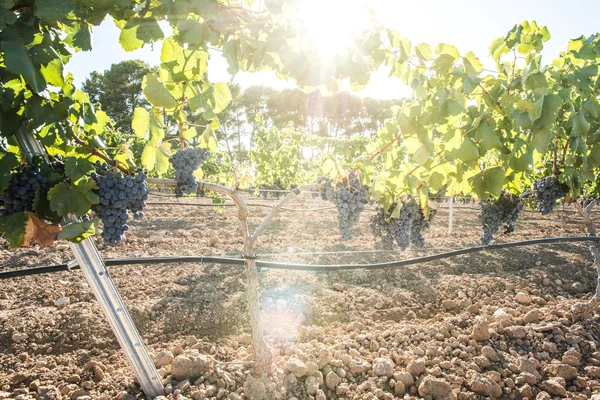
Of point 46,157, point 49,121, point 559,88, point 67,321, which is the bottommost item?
point 67,321

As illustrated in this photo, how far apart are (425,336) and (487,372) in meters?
0.53

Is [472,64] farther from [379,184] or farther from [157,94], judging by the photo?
[157,94]

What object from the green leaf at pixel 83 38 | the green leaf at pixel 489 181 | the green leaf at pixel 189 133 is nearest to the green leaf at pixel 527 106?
the green leaf at pixel 489 181

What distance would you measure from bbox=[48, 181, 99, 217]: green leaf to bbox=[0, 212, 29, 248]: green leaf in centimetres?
16

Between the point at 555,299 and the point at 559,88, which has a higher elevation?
the point at 559,88

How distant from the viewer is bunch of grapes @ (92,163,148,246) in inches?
62.1

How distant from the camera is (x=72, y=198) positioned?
1445 millimetres

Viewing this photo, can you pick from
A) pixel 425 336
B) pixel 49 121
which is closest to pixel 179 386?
pixel 49 121

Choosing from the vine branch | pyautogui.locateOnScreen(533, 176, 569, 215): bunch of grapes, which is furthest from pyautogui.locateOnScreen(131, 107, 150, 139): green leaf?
pyautogui.locateOnScreen(533, 176, 569, 215): bunch of grapes

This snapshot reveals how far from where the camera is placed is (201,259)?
7.89 feet

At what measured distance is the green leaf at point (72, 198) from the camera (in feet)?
4.58

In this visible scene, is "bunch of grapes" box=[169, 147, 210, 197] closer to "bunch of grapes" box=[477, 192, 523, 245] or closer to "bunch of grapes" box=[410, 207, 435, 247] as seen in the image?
"bunch of grapes" box=[410, 207, 435, 247]

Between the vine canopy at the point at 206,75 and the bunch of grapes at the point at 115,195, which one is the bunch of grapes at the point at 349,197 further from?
→ the bunch of grapes at the point at 115,195

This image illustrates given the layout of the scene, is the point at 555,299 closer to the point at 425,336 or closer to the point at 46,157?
the point at 425,336
